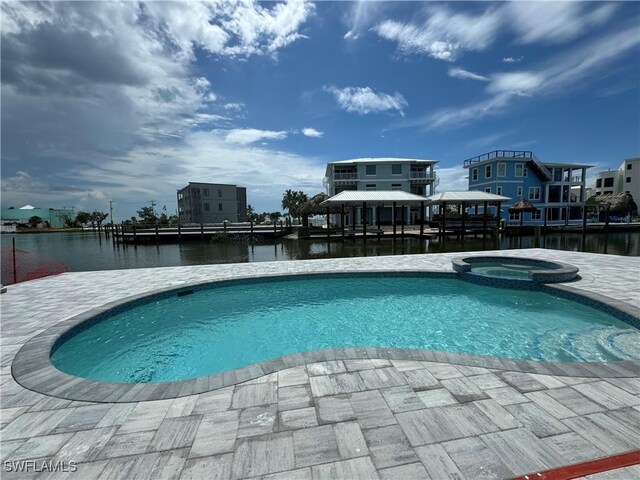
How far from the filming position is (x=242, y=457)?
7.14ft

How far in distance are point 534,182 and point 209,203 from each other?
45953 millimetres

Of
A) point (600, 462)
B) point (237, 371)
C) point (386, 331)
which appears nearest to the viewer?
point (600, 462)

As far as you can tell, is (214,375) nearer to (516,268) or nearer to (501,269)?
(501,269)

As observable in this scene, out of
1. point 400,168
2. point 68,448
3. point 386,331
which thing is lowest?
point 386,331

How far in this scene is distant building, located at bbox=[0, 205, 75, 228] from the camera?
233 feet

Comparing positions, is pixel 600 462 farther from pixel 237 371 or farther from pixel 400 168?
pixel 400 168

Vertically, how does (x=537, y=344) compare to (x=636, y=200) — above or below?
below

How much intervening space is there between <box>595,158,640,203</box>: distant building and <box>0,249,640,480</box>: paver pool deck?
6556 cm

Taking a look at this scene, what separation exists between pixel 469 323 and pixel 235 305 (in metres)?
5.58

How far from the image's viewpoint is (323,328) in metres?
6.27

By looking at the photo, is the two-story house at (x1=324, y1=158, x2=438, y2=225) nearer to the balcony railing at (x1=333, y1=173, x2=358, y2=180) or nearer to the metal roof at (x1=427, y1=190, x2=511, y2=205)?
the balcony railing at (x1=333, y1=173, x2=358, y2=180)

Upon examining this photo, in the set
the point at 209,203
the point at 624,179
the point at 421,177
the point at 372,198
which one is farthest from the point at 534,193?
the point at 209,203

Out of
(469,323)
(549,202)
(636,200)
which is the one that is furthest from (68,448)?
(636,200)

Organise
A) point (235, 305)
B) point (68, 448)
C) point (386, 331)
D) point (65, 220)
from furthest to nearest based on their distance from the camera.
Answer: point (65, 220)
point (235, 305)
point (386, 331)
point (68, 448)
